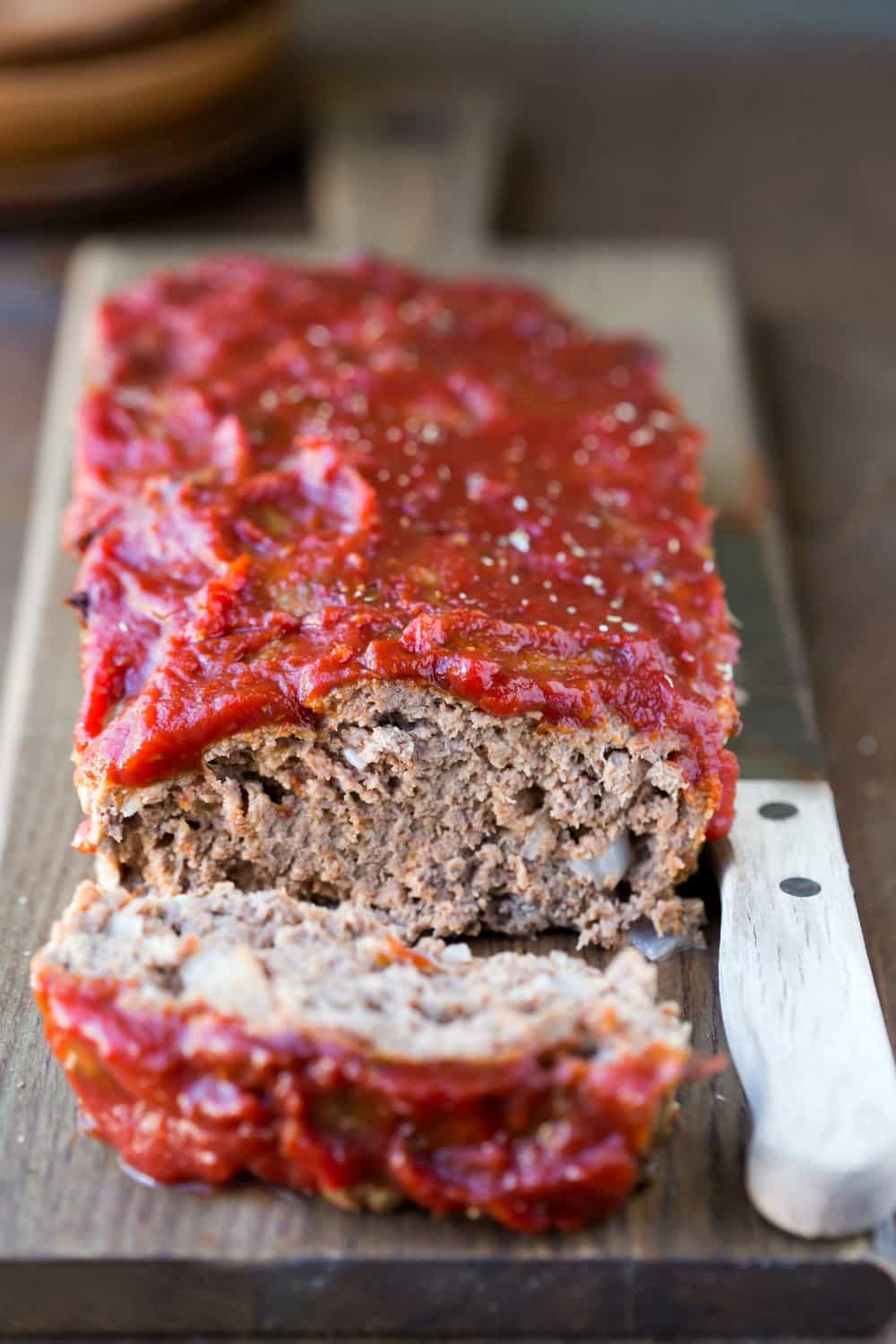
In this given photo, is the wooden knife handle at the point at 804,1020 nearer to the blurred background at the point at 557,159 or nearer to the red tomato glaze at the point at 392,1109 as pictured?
A: the red tomato glaze at the point at 392,1109

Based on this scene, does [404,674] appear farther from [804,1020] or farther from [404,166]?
[404,166]

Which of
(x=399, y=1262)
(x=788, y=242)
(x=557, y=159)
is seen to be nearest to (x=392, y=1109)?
(x=399, y=1262)

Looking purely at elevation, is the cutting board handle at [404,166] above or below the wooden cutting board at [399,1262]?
above

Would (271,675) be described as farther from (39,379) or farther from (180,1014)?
(39,379)

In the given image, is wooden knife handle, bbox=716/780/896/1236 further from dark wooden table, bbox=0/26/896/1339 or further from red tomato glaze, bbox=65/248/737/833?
dark wooden table, bbox=0/26/896/1339

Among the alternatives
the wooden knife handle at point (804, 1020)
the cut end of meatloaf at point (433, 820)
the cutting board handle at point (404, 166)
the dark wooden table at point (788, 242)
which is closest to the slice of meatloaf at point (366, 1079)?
the wooden knife handle at point (804, 1020)
